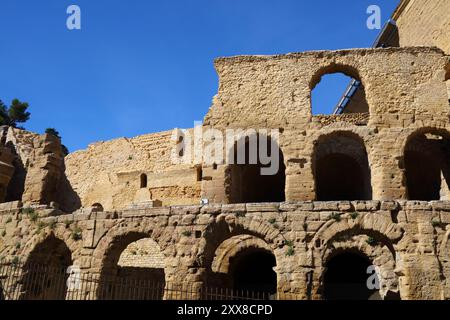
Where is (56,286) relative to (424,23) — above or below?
below

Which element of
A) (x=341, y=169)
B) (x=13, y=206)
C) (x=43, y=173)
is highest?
(x=341, y=169)

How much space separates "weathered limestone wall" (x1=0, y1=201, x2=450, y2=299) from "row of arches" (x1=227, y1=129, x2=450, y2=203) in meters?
3.22

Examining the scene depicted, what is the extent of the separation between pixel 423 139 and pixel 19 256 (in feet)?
46.9

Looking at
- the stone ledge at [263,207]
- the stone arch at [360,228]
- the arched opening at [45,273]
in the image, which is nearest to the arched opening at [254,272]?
the stone ledge at [263,207]

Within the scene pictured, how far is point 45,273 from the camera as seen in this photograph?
496 inches

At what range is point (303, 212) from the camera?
1186 cm

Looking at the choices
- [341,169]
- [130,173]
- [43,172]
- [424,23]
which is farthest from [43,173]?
[424,23]

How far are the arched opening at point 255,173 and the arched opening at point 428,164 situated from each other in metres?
4.85

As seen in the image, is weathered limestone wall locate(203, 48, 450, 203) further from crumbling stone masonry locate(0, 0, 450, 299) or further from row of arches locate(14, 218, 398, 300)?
row of arches locate(14, 218, 398, 300)

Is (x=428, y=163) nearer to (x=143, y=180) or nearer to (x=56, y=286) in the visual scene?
(x=143, y=180)

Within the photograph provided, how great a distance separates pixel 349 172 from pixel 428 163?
3.09m

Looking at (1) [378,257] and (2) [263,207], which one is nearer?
(2) [263,207]
